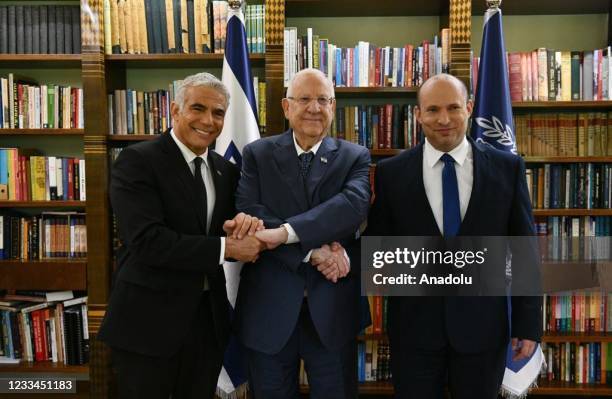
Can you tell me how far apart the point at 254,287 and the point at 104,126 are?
5.14ft

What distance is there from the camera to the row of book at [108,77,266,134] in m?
2.89

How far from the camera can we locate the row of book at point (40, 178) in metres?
2.93

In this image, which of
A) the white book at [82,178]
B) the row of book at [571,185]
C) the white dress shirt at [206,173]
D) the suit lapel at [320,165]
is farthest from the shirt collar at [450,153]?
the white book at [82,178]

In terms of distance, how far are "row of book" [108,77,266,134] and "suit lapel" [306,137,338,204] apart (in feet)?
4.00

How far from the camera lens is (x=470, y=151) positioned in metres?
1.80

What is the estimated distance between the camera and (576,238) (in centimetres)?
285

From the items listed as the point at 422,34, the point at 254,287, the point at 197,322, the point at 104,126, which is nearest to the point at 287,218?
the point at 254,287

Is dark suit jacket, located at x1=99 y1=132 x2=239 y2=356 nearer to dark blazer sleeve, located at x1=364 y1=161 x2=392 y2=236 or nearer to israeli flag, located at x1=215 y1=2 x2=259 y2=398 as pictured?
dark blazer sleeve, located at x1=364 y1=161 x2=392 y2=236

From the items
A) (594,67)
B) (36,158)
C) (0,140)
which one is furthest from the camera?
(0,140)

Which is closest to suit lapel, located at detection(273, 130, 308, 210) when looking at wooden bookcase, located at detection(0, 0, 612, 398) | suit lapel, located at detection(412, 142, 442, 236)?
suit lapel, located at detection(412, 142, 442, 236)

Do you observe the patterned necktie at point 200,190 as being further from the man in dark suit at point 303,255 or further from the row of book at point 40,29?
the row of book at point 40,29

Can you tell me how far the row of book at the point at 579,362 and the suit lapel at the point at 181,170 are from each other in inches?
88.2

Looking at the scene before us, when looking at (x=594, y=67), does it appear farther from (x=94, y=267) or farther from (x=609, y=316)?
(x=94, y=267)

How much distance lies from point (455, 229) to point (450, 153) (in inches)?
10.5
